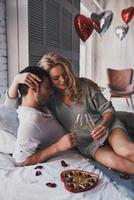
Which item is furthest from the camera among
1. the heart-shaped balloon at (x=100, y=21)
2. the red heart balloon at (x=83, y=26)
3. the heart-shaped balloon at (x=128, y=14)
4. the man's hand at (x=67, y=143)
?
the heart-shaped balloon at (x=128, y=14)

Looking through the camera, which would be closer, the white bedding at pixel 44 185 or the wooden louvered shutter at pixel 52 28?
the white bedding at pixel 44 185

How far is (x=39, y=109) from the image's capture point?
55.6 inches

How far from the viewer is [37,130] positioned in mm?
1291

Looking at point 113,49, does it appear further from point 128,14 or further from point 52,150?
point 52,150

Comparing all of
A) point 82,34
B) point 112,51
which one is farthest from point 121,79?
point 82,34

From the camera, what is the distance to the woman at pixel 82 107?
1.38 m

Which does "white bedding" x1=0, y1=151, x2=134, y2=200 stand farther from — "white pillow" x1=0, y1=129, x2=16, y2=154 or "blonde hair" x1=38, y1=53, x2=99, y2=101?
"blonde hair" x1=38, y1=53, x2=99, y2=101

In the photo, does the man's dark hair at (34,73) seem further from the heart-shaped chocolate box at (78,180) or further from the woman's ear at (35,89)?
the heart-shaped chocolate box at (78,180)

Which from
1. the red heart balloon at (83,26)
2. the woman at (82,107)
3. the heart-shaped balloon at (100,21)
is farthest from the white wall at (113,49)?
the woman at (82,107)

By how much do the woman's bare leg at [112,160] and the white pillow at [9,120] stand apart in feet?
1.50

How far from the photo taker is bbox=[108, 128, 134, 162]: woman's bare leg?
130 centimetres

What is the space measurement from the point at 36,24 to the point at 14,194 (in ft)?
4.90

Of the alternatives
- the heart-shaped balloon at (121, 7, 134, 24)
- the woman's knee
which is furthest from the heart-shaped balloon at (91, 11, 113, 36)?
the woman's knee

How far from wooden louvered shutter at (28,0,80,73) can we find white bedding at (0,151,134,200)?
3.60 ft
